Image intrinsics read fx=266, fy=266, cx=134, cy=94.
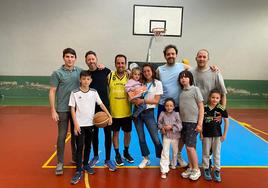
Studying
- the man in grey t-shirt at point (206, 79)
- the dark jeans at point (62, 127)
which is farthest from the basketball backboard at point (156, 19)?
the dark jeans at point (62, 127)

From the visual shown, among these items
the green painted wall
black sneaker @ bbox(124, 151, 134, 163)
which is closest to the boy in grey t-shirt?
black sneaker @ bbox(124, 151, 134, 163)

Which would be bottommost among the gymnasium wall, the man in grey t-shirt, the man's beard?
the man in grey t-shirt

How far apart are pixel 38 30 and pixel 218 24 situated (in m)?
6.98

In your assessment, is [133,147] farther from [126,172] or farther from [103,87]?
[103,87]

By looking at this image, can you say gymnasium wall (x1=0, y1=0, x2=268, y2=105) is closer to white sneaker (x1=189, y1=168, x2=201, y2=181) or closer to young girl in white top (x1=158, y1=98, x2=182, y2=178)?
young girl in white top (x1=158, y1=98, x2=182, y2=178)

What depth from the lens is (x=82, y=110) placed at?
3.77 m

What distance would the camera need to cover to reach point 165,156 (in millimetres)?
4000

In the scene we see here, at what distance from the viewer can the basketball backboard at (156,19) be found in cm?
1015

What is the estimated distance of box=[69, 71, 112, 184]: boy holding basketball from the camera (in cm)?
373

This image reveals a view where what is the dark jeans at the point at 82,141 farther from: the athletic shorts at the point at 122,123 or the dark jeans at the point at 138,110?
the dark jeans at the point at 138,110

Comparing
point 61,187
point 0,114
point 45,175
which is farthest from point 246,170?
point 0,114

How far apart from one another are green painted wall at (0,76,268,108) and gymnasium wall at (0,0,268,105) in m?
0.04

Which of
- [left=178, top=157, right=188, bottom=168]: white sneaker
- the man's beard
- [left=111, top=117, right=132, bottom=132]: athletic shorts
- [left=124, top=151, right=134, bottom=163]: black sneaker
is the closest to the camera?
the man's beard

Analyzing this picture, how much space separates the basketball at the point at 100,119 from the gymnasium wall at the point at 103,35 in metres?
6.77
